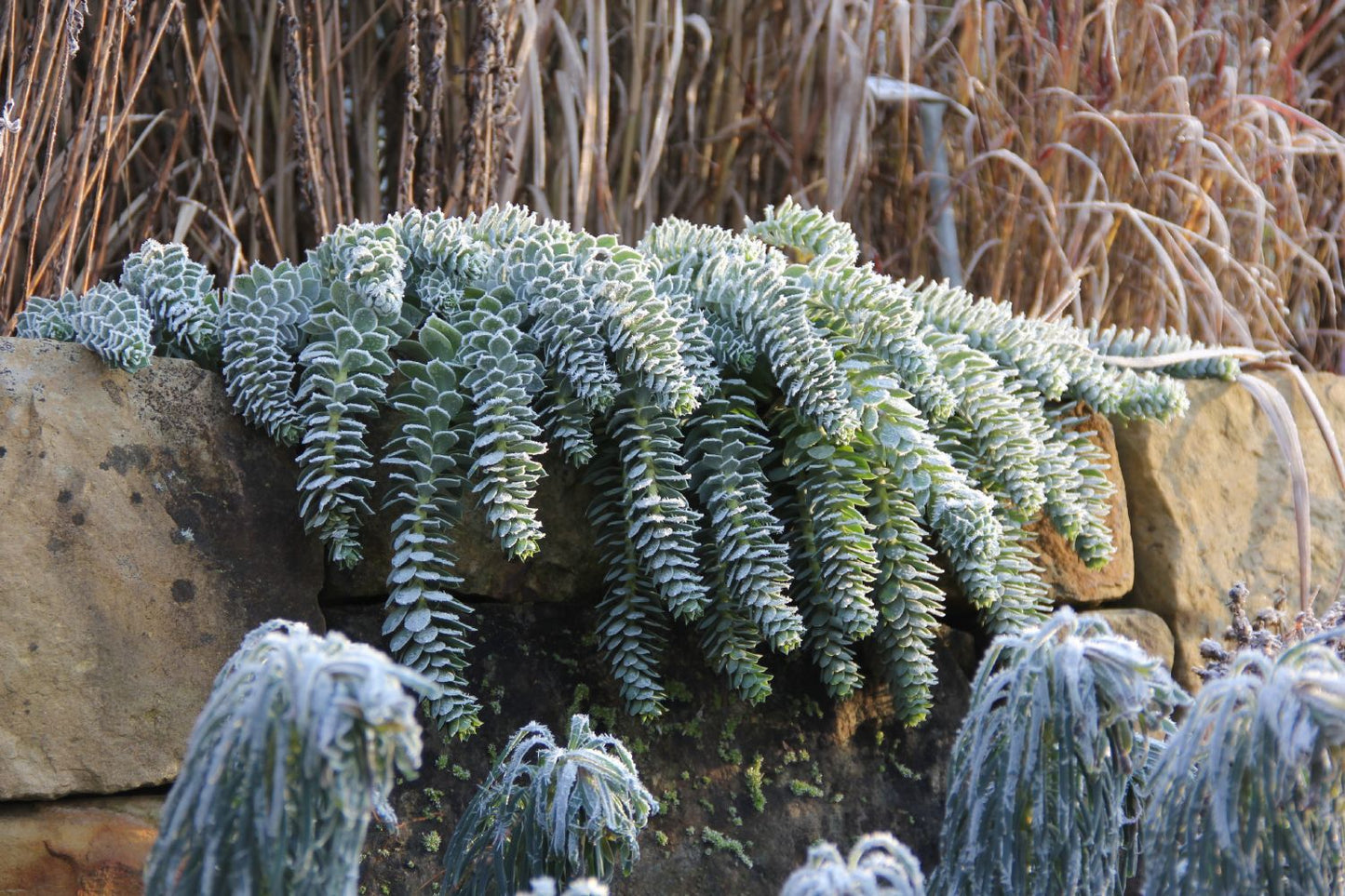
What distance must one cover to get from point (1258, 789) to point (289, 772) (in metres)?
0.60

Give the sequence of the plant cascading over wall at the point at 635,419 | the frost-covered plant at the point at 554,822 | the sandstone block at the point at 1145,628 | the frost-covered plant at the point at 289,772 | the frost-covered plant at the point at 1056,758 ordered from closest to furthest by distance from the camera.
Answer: the frost-covered plant at the point at 289,772
the frost-covered plant at the point at 1056,758
the frost-covered plant at the point at 554,822
the plant cascading over wall at the point at 635,419
the sandstone block at the point at 1145,628

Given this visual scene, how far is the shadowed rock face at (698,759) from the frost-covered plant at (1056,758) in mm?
525

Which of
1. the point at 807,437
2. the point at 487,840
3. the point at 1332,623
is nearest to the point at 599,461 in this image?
the point at 807,437

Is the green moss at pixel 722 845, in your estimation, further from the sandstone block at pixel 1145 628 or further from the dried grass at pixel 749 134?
the dried grass at pixel 749 134

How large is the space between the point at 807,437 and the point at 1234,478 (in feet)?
2.93

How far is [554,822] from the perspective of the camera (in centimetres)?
98

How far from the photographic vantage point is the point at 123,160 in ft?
5.79

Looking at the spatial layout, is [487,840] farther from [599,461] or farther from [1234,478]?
[1234,478]

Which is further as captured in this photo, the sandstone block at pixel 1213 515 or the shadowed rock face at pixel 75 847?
the sandstone block at pixel 1213 515

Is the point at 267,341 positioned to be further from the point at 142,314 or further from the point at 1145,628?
the point at 1145,628

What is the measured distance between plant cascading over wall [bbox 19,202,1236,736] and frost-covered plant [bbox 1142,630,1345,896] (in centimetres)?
53

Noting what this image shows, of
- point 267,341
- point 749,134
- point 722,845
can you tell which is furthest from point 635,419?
point 749,134

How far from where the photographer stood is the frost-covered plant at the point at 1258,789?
0.74 metres

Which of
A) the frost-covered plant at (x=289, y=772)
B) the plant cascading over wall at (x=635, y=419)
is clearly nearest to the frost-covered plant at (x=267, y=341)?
the plant cascading over wall at (x=635, y=419)
